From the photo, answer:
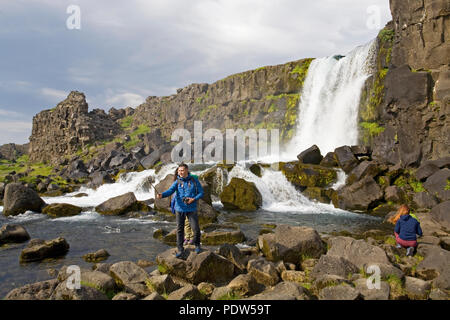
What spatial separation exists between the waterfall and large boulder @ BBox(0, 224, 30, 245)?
3776cm

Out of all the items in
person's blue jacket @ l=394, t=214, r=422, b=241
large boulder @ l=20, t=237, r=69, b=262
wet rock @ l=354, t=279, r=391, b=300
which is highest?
person's blue jacket @ l=394, t=214, r=422, b=241

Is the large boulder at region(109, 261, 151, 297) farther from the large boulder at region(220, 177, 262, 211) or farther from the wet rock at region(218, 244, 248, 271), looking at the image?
the large boulder at region(220, 177, 262, 211)

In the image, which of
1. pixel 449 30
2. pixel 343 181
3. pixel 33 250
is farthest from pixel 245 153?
pixel 33 250

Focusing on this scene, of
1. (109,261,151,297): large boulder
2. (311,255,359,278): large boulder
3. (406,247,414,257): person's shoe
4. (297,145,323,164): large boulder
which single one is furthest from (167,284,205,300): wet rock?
(297,145,323,164): large boulder

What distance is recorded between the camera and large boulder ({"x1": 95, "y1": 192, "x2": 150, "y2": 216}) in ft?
75.4

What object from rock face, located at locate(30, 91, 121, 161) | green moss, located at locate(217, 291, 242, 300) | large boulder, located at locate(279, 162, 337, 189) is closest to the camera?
green moss, located at locate(217, 291, 242, 300)

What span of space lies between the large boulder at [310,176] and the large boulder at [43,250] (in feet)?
70.4

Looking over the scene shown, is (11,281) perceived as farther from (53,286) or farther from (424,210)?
Answer: (424,210)

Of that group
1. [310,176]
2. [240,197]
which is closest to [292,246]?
[240,197]

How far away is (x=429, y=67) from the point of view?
27.3 m

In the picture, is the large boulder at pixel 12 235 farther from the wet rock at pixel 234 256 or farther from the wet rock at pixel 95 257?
the wet rock at pixel 234 256
